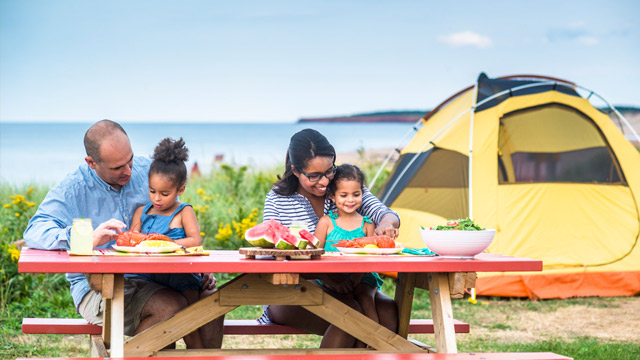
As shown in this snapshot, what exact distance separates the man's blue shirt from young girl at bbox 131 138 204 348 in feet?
0.36

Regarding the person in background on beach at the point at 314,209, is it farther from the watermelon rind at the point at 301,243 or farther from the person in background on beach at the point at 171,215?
the watermelon rind at the point at 301,243

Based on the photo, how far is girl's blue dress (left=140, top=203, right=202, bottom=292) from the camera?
385cm

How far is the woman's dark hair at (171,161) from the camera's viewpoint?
12.9ft

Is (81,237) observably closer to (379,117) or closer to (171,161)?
(171,161)

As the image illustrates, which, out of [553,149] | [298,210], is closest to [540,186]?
[553,149]

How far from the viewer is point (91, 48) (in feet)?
141

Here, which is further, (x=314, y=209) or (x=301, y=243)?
(x=314, y=209)

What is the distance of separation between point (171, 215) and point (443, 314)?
5.04 ft

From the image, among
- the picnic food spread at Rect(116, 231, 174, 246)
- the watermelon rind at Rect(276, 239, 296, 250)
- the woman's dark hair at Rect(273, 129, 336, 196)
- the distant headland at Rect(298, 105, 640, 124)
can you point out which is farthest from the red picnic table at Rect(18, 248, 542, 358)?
the distant headland at Rect(298, 105, 640, 124)

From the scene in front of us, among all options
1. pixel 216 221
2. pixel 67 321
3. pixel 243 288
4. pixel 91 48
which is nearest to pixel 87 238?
pixel 243 288

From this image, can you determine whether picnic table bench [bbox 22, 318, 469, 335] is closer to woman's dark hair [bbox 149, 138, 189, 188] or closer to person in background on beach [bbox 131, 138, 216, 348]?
person in background on beach [bbox 131, 138, 216, 348]

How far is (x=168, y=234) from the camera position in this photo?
393 centimetres

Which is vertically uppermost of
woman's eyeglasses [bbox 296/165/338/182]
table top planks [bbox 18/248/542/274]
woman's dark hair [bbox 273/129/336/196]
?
woman's dark hair [bbox 273/129/336/196]

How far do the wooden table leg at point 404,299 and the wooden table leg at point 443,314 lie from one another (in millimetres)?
335
